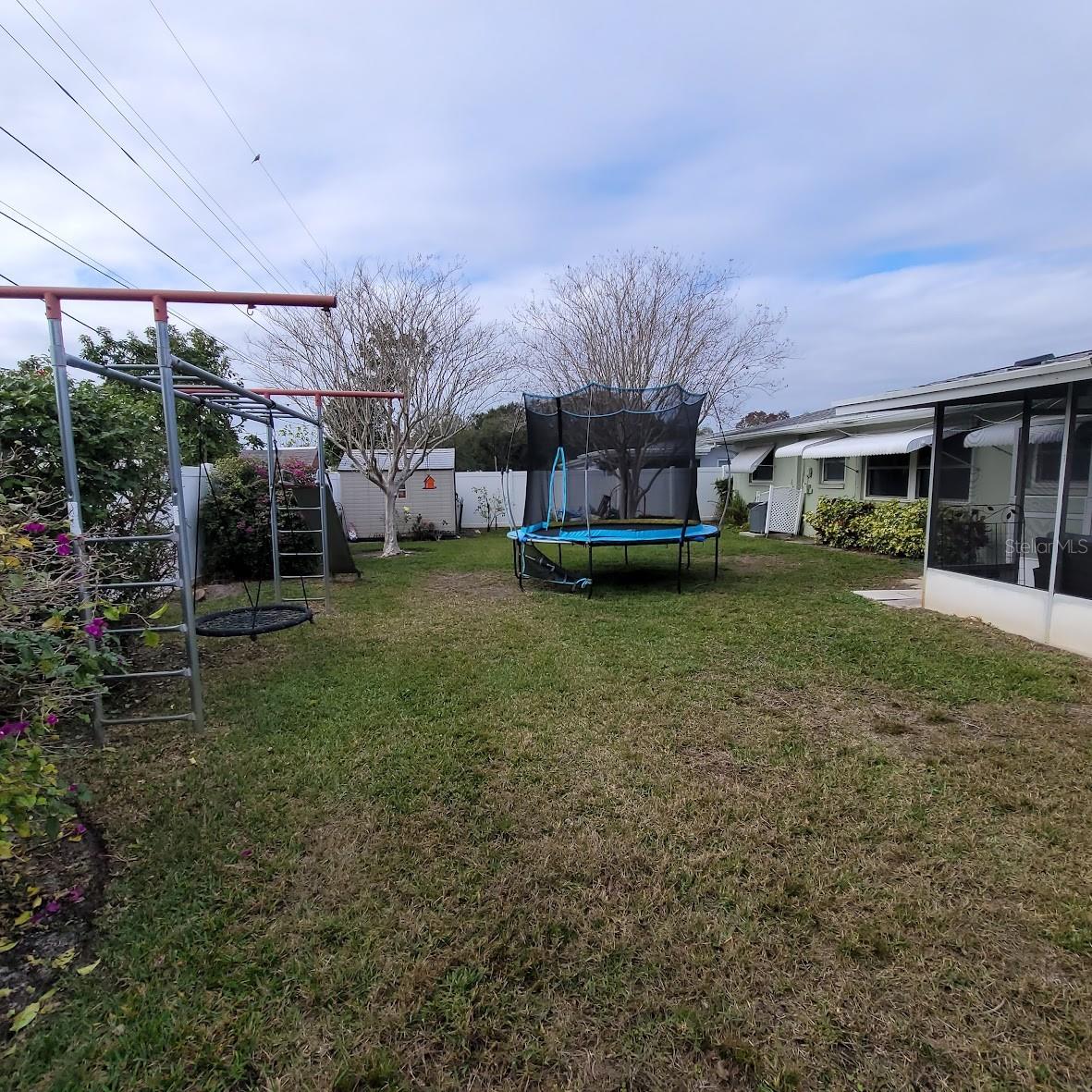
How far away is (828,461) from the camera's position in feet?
41.6

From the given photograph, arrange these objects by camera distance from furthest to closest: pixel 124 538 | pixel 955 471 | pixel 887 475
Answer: pixel 887 475
pixel 955 471
pixel 124 538

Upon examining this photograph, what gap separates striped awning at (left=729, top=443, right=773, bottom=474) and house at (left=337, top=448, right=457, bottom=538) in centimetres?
736

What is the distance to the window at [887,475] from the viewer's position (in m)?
10.7

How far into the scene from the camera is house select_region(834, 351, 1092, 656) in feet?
14.6

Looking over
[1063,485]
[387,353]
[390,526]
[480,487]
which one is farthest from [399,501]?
[1063,485]

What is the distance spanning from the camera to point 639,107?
278 inches

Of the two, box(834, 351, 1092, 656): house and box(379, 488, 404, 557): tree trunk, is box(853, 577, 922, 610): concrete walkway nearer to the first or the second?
box(834, 351, 1092, 656): house

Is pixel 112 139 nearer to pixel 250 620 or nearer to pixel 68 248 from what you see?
pixel 68 248

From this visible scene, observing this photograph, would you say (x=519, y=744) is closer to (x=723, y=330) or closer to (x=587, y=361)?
(x=587, y=361)

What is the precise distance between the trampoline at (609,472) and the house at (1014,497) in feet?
6.71

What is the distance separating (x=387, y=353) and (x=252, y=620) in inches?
297

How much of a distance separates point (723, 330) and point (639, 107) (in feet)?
21.5

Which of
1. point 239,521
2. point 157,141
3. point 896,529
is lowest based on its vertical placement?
point 896,529

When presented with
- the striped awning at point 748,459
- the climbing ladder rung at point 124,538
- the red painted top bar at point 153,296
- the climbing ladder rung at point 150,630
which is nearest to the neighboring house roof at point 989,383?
the red painted top bar at point 153,296
